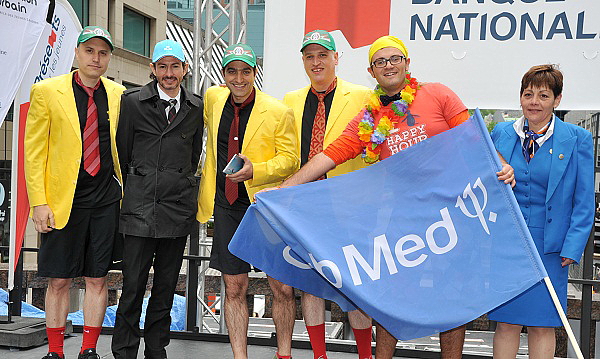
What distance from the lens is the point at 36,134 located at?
3908mm

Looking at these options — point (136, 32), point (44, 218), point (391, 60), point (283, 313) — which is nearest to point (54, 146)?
point (44, 218)

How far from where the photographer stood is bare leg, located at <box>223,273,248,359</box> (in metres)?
3.90

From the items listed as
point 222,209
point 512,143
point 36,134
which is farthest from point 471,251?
point 36,134

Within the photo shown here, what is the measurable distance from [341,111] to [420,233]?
1073 mm

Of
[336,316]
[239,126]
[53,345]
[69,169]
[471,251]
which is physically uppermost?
[239,126]

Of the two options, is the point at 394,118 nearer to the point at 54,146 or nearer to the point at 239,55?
the point at 239,55

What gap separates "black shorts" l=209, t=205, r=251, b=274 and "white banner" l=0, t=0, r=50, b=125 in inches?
61.6

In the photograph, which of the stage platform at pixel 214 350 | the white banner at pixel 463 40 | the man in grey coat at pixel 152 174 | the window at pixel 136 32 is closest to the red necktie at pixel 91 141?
the man in grey coat at pixel 152 174

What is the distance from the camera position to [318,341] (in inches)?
158

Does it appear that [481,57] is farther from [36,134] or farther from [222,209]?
[36,134]

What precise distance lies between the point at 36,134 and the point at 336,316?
610 cm

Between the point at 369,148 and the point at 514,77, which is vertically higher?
the point at 514,77

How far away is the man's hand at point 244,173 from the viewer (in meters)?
3.65

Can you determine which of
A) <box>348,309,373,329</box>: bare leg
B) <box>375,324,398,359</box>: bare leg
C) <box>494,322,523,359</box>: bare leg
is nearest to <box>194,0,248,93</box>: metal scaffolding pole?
<box>348,309,373,329</box>: bare leg
